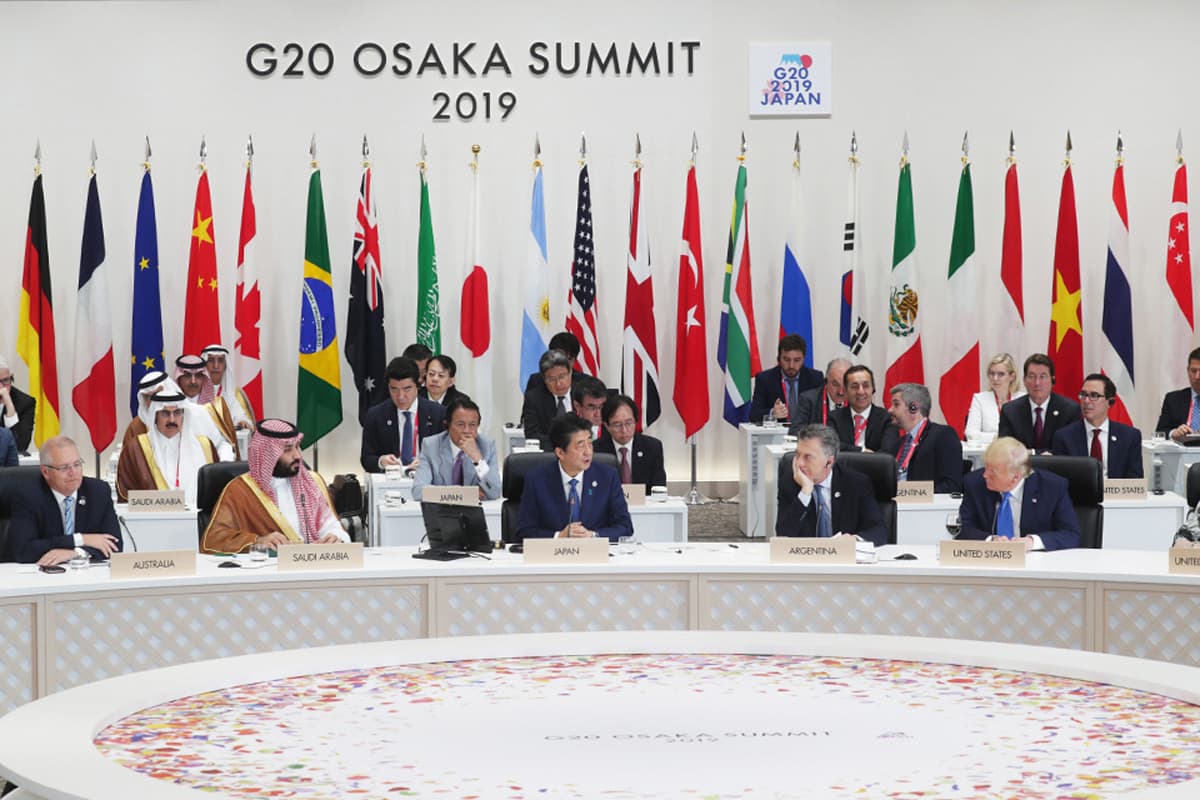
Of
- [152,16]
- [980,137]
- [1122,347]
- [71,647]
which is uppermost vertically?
[152,16]

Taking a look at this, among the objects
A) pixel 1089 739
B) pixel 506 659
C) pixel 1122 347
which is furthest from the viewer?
pixel 1122 347

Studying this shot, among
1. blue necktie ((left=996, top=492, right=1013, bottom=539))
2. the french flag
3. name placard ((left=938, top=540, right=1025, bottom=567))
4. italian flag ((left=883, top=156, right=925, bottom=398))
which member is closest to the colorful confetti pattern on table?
name placard ((left=938, top=540, right=1025, bottom=567))

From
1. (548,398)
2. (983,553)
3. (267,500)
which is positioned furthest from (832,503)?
(548,398)

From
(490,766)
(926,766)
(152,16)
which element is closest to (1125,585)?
(926,766)

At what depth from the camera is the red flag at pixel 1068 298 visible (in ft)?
36.7

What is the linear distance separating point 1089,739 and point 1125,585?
2.30 m

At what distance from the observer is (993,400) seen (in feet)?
34.6

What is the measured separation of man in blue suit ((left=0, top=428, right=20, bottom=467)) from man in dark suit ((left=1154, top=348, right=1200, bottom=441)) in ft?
22.1

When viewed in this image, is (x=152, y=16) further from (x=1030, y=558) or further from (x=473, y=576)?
(x=1030, y=558)

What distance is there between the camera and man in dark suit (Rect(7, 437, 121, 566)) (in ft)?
19.5

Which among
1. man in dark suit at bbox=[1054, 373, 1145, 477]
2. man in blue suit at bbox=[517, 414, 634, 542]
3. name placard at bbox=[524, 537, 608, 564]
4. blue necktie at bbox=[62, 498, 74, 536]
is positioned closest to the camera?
name placard at bbox=[524, 537, 608, 564]

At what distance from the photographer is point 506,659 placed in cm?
392

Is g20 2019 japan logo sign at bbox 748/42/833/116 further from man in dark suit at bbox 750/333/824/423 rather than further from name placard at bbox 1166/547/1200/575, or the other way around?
name placard at bbox 1166/547/1200/575

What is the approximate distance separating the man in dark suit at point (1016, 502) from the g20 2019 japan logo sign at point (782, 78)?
578 centimetres
